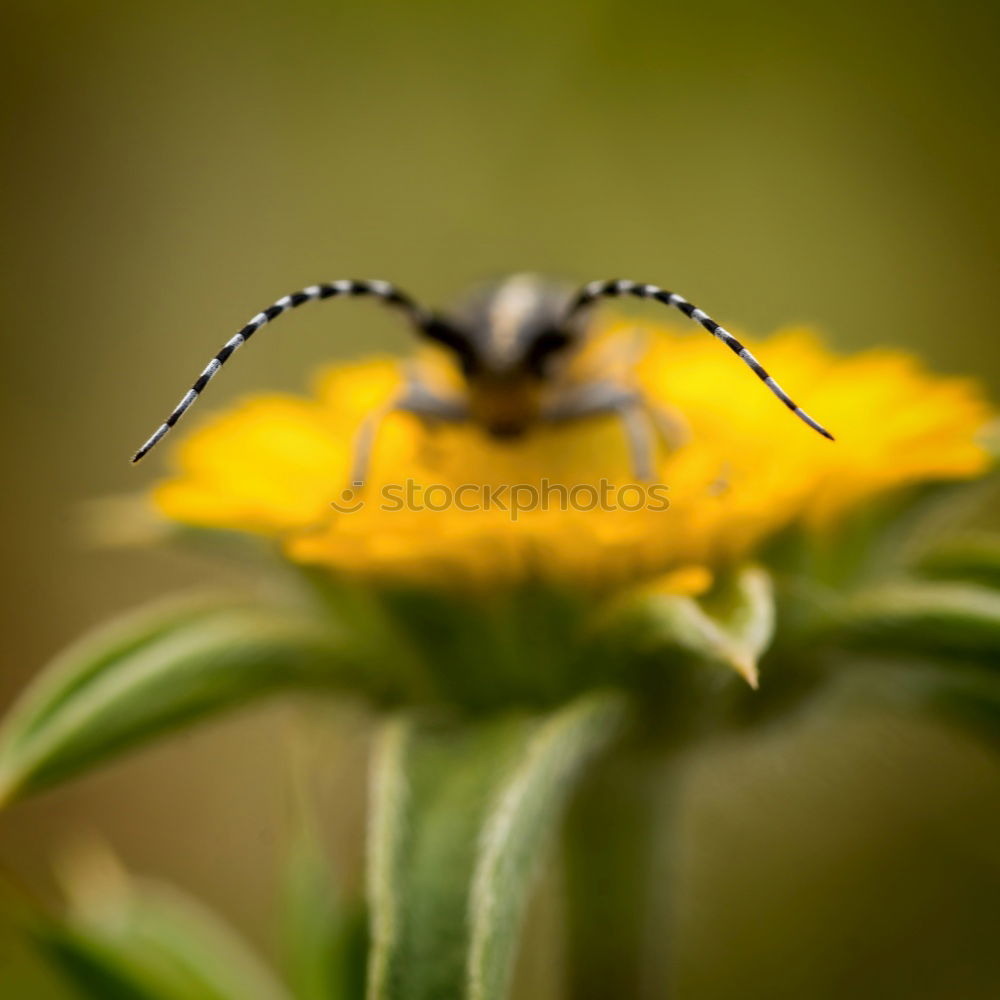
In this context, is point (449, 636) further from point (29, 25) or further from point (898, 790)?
point (29, 25)

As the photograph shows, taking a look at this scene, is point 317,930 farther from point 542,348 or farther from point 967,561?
point 967,561

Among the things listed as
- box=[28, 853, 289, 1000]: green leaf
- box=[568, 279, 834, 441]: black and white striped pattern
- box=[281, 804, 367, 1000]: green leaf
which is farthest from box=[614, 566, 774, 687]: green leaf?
box=[28, 853, 289, 1000]: green leaf

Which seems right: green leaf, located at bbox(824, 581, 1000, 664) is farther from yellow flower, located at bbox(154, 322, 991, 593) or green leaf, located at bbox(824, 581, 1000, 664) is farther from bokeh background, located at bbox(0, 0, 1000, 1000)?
bokeh background, located at bbox(0, 0, 1000, 1000)

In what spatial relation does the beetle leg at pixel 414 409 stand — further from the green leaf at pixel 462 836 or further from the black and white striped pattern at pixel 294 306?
the green leaf at pixel 462 836

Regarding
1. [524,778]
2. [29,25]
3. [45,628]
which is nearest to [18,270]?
[29,25]

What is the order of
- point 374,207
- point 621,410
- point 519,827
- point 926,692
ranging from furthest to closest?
1. point 374,207
2. point 621,410
3. point 926,692
4. point 519,827

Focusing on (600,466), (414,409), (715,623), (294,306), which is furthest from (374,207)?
(715,623)
